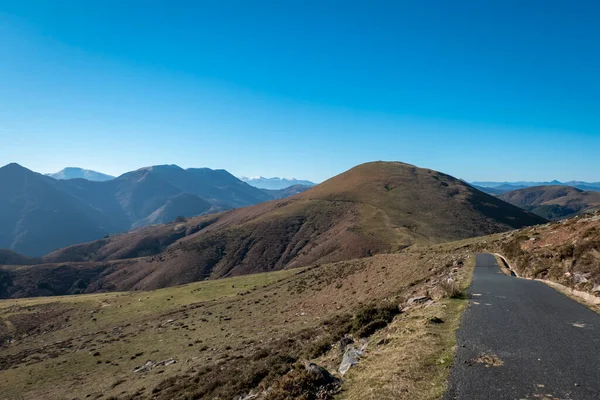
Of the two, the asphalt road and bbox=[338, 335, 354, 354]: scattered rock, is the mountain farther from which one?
bbox=[338, 335, 354, 354]: scattered rock

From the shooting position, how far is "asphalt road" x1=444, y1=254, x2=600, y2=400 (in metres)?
8.95

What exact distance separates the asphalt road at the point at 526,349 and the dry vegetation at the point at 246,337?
82 cm

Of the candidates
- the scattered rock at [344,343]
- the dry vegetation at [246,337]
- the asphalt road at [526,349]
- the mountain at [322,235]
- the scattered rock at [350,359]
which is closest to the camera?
the asphalt road at [526,349]

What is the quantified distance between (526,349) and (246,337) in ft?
82.2

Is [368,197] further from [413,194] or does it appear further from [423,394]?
[423,394]

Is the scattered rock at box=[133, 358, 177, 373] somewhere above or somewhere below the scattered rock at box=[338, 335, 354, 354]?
below

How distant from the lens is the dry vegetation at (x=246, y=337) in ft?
40.3

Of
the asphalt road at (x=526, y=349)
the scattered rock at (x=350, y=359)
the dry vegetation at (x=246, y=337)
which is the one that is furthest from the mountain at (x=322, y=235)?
the scattered rock at (x=350, y=359)

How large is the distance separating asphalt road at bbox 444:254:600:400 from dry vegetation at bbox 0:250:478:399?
820mm

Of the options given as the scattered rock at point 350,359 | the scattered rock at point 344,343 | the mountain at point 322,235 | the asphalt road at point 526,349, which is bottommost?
the mountain at point 322,235

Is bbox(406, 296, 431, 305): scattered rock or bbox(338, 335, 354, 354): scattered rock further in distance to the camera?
bbox(406, 296, 431, 305): scattered rock

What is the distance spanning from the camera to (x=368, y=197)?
607 feet

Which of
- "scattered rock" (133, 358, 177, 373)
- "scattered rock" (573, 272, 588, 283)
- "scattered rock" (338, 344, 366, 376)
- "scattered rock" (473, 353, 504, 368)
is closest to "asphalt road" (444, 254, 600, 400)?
"scattered rock" (473, 353, 504, 368)

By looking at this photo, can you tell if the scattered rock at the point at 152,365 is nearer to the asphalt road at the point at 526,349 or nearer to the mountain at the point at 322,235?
the asphalt road at the point at 526,349
